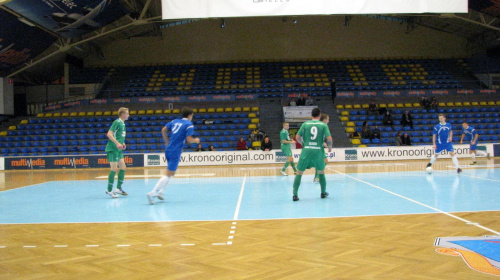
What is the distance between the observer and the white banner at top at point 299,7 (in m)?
15.7

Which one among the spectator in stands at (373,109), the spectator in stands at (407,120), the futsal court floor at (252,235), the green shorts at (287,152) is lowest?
the futsal court floor at (252,235)

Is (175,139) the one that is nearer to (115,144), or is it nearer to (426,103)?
(115,144)

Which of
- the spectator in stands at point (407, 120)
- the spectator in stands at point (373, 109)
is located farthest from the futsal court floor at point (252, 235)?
the spectator in stands at point (373, 109)

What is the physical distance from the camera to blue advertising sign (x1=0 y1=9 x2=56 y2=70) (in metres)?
21.3

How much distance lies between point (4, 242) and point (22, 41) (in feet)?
74.6

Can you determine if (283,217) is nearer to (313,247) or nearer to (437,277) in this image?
(313,247)

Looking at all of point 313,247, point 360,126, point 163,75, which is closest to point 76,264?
point 313,247

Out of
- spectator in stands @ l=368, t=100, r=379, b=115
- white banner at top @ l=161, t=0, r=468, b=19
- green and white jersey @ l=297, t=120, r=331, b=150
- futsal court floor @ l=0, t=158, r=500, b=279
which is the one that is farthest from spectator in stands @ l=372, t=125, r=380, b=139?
green and white jersey @ l=297, t=120, r=331, b=150

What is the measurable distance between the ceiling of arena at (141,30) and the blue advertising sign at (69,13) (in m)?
1.21

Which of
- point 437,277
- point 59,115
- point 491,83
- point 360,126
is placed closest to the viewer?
point 437,277

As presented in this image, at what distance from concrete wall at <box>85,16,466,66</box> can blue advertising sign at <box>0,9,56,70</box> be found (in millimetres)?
9072

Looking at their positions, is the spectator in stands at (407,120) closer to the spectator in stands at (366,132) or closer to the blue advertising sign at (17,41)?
the spectator in stands at (366,132)

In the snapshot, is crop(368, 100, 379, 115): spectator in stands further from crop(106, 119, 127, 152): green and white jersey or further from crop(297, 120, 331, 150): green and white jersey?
crop(106, 119, 127, 152): green and white jersey

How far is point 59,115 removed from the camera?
90.3 feet
